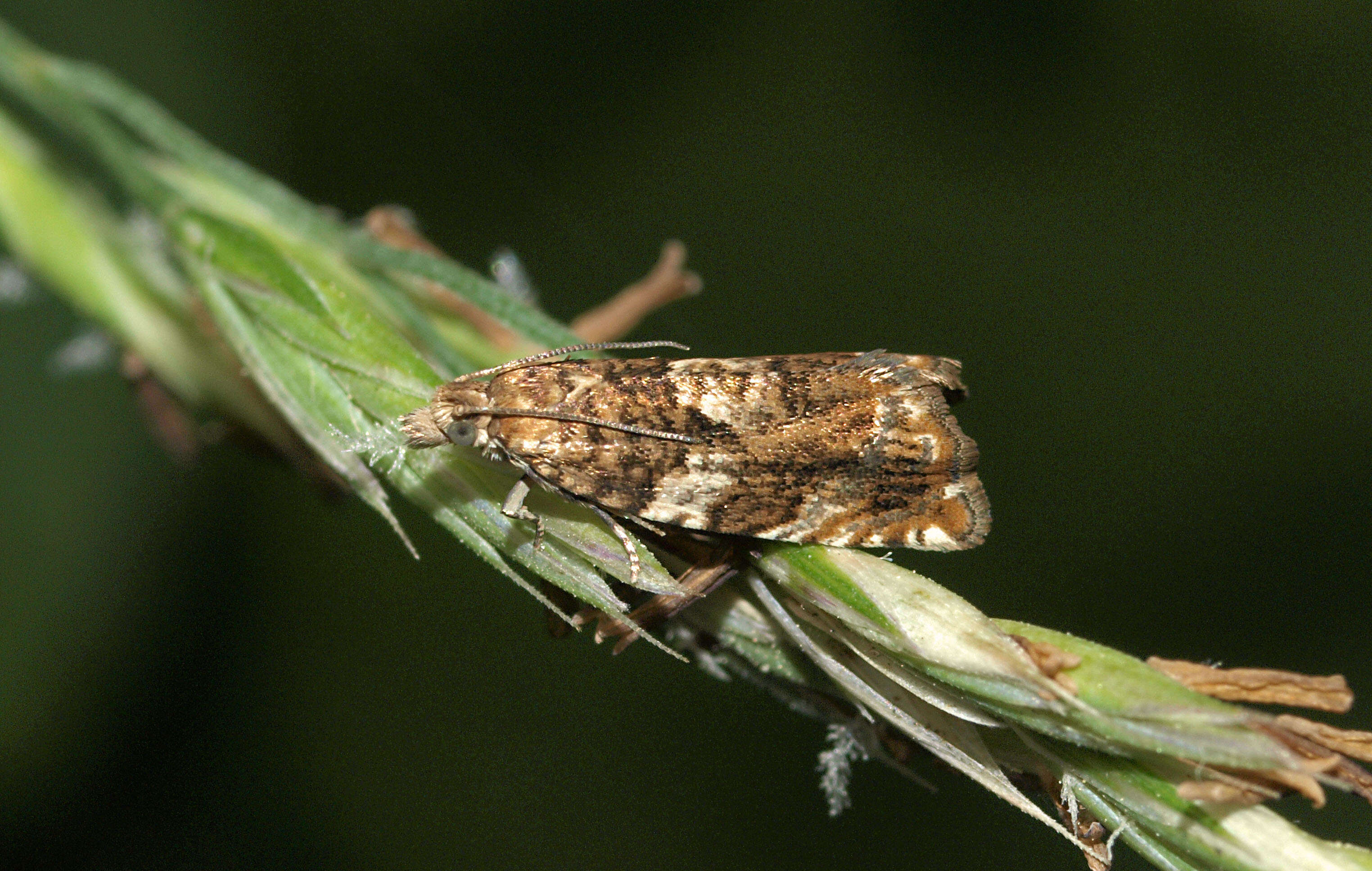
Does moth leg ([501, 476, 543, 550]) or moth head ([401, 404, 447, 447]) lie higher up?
moth head ([401, 404, 447, 447])

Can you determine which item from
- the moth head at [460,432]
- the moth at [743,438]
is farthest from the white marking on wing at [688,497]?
the moth head at [460,432]

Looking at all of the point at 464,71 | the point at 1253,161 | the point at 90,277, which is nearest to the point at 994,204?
the point at 1253,161

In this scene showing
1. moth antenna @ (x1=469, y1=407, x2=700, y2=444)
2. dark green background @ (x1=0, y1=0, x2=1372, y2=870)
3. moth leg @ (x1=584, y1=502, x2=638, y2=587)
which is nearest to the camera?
moth leg @ (x1=584, y1=502, x2=638, y2=587)

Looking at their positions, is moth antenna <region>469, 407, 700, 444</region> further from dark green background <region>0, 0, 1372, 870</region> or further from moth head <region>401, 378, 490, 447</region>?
dark green background <region>0, 0, 1372, 870</region>

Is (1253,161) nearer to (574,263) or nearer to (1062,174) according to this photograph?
(1062,174)

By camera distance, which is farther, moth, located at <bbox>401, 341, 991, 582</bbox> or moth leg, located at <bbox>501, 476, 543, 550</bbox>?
moth, located at <bbox>401, 341, 991, 582</bbox>

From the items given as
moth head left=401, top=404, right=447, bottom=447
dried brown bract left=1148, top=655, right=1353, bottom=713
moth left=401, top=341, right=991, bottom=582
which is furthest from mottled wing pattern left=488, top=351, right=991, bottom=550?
dried brown bract left=1148, top=655, right=1353, bottom=713

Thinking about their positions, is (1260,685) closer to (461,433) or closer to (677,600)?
(677,600)
